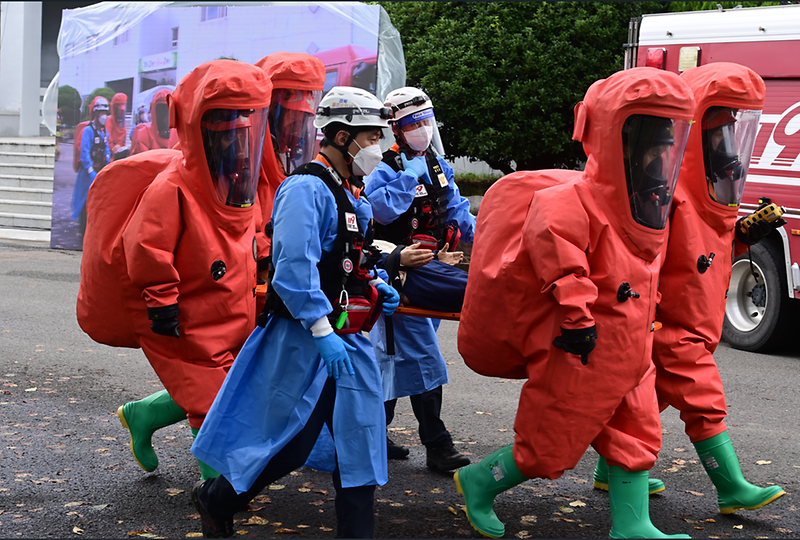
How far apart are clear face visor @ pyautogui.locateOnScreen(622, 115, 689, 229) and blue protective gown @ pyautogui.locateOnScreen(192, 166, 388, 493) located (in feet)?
4.04

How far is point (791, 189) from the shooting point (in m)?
8.41

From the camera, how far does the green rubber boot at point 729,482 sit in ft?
14.9

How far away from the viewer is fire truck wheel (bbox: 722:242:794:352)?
28.6ft

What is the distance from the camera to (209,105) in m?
4.46

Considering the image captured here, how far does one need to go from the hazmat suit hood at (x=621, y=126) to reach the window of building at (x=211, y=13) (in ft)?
39.9

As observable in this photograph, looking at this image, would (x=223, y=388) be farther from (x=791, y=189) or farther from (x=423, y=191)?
(x=791, y=189)

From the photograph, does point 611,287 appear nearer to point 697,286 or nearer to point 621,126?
point 621,126

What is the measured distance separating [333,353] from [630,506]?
1510 mm

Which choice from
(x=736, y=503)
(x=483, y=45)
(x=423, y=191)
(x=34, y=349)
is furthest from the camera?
(x=483, y=45)

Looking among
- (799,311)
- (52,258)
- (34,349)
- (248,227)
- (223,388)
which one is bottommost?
(52,258)

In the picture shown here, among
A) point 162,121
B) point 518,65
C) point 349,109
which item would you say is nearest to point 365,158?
point 349,109

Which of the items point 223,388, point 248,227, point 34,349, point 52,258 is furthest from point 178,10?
point 223,388

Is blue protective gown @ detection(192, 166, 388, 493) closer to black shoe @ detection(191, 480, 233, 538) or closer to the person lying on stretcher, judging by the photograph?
black shoe @ detection(191, 480, 233, 538)

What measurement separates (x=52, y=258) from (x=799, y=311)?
11208mm
